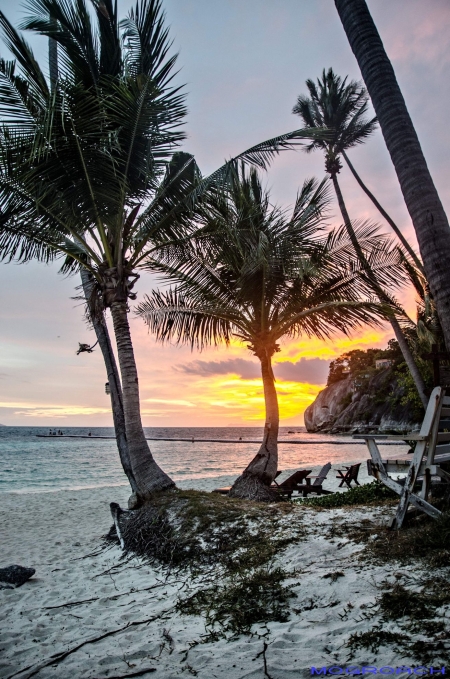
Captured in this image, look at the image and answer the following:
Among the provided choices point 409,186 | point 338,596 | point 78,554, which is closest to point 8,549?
point 78,554

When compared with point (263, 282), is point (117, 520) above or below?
below

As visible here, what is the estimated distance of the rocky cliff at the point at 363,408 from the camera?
53.8 metres

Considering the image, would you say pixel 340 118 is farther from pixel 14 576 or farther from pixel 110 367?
pixel 14 576

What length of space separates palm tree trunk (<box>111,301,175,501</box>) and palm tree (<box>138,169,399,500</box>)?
2.24 meters

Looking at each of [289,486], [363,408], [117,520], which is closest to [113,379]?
[117,520]

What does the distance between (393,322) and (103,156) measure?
891 centimetres

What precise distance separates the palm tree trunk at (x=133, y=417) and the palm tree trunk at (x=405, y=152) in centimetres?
488

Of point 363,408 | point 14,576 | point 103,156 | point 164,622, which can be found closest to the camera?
point 164,622

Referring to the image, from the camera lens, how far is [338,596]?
9.78 feet

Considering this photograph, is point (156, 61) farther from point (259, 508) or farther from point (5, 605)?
point (5, 605)

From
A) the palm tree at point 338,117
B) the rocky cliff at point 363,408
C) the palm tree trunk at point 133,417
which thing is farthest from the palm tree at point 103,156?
the rocky cliff at point 363,408

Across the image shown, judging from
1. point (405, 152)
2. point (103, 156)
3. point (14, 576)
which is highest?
point (103, 156)

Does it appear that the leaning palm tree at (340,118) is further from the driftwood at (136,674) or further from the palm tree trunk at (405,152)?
the driftwood at (136,674)

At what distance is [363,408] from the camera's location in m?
65.9
